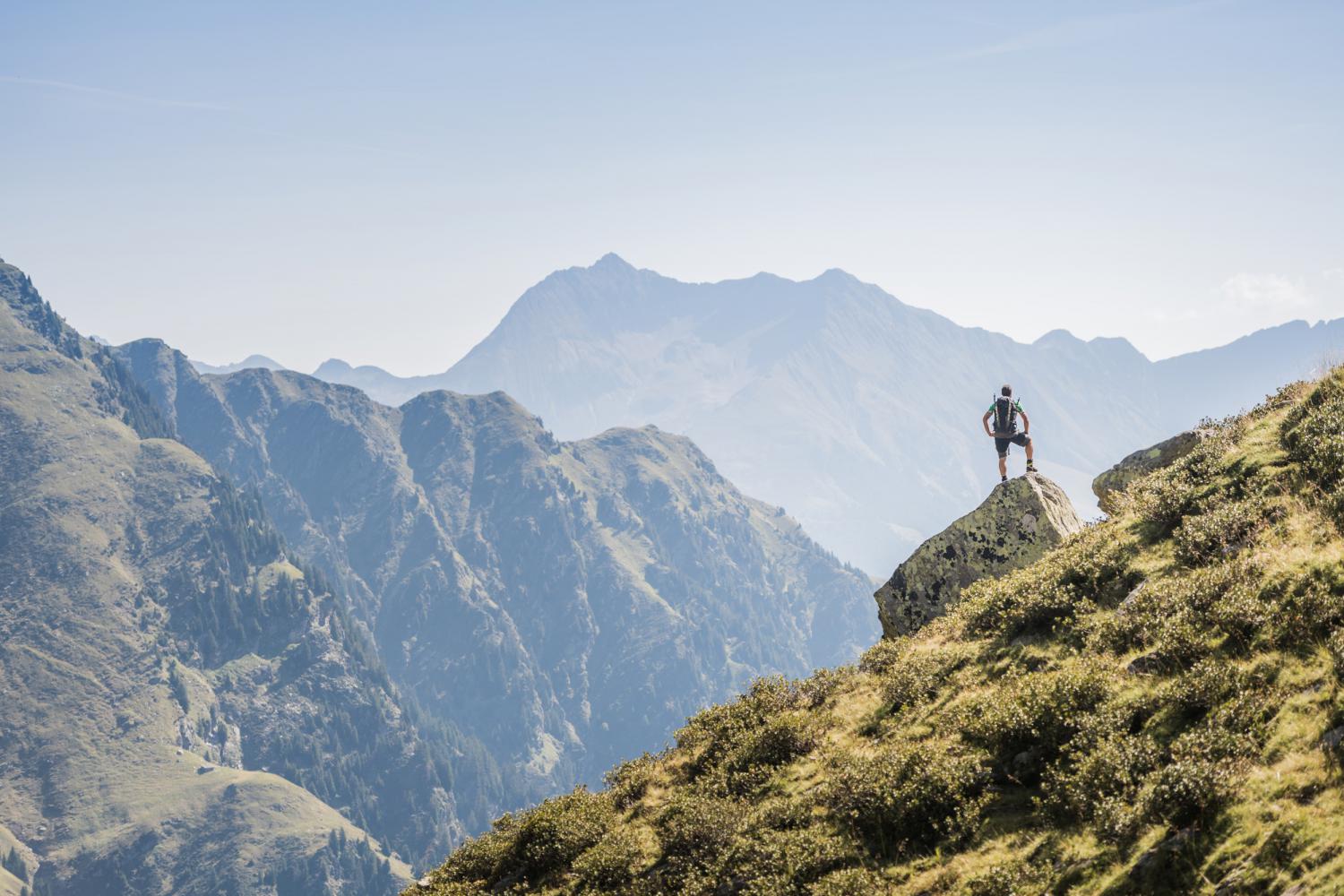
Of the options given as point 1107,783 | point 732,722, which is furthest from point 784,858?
point 732,722

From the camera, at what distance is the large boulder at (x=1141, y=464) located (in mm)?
26953

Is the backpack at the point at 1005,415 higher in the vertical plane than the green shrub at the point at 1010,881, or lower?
higher

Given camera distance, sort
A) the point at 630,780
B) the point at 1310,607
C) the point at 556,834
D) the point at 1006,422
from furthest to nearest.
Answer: the point at 1006,422, the point at 630,780, the point at 556,834, the point at 1310,607

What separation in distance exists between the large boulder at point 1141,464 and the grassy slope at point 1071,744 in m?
3.86

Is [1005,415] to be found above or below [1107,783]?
above

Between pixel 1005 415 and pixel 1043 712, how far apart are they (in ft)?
68.1

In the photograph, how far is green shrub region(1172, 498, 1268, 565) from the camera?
17.0 metres

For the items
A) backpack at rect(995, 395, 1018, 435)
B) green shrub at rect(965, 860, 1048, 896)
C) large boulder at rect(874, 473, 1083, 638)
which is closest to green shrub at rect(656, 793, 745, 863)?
green shrub at rect(965, 860, 1048, 896)

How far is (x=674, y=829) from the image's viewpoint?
16.7 m

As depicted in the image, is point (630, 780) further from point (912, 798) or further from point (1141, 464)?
point (1141, 464)

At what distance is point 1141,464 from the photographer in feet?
96.8

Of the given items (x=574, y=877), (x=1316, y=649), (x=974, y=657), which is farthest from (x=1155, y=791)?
(x=574, y=877)

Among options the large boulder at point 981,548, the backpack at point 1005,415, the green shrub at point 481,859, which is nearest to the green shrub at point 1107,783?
the green shrub at point 481,859

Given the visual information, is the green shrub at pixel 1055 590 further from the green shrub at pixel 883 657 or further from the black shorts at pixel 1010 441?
the black shorts at pixel 1010 441
